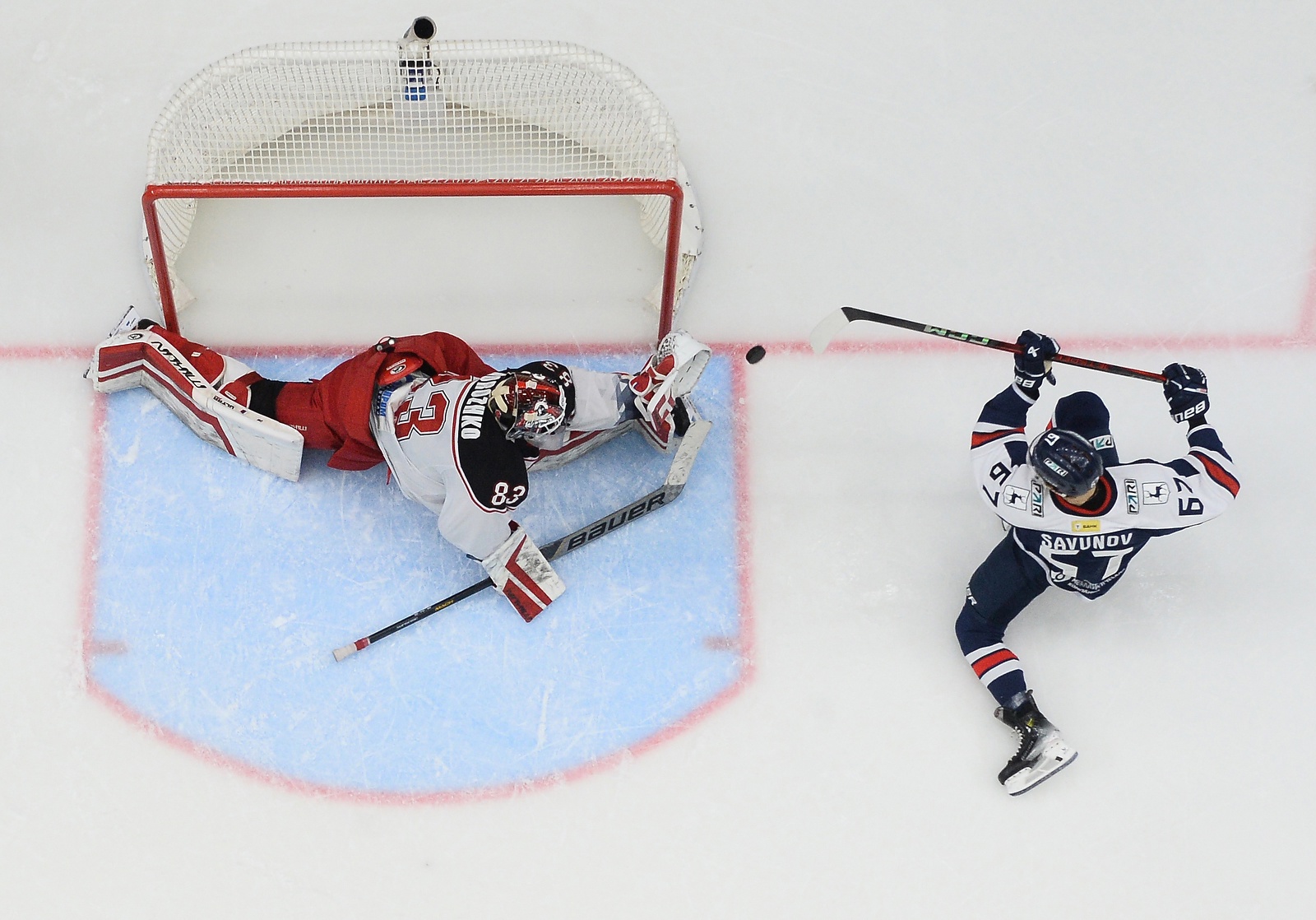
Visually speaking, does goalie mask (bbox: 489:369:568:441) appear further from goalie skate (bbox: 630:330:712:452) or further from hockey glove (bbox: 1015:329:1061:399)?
hockey glove (bbox: 1015:329:1061:399)

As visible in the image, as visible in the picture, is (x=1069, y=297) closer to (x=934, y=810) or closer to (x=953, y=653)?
(x=953, y=653)

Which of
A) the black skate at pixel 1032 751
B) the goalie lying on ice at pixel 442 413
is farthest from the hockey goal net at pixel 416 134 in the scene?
the black skate at pixel 1032 751

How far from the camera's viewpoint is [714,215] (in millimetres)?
4477

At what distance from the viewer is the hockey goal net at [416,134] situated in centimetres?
379

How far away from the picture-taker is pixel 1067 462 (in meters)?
3.36

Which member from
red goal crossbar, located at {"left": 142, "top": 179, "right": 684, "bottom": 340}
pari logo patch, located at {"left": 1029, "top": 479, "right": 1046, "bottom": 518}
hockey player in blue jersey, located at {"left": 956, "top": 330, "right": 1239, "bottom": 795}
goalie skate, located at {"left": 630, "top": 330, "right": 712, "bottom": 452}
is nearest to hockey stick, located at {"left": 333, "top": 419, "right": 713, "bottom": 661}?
goalie skate, located at {"left": 630, "top": 330, "right": 712, "bottom": 452}

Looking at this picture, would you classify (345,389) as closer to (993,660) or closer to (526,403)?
(526,403)

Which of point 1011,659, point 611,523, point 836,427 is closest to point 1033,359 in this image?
point 836,427

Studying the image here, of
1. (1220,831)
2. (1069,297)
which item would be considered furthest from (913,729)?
(1069,297)

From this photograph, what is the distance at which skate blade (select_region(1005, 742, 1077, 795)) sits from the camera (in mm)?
3859

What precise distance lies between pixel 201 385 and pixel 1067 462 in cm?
249

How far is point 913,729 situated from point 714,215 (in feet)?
5.84

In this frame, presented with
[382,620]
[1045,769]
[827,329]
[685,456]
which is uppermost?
[827,329]

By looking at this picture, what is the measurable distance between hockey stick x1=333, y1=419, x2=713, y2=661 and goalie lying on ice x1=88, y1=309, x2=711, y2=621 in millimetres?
80
